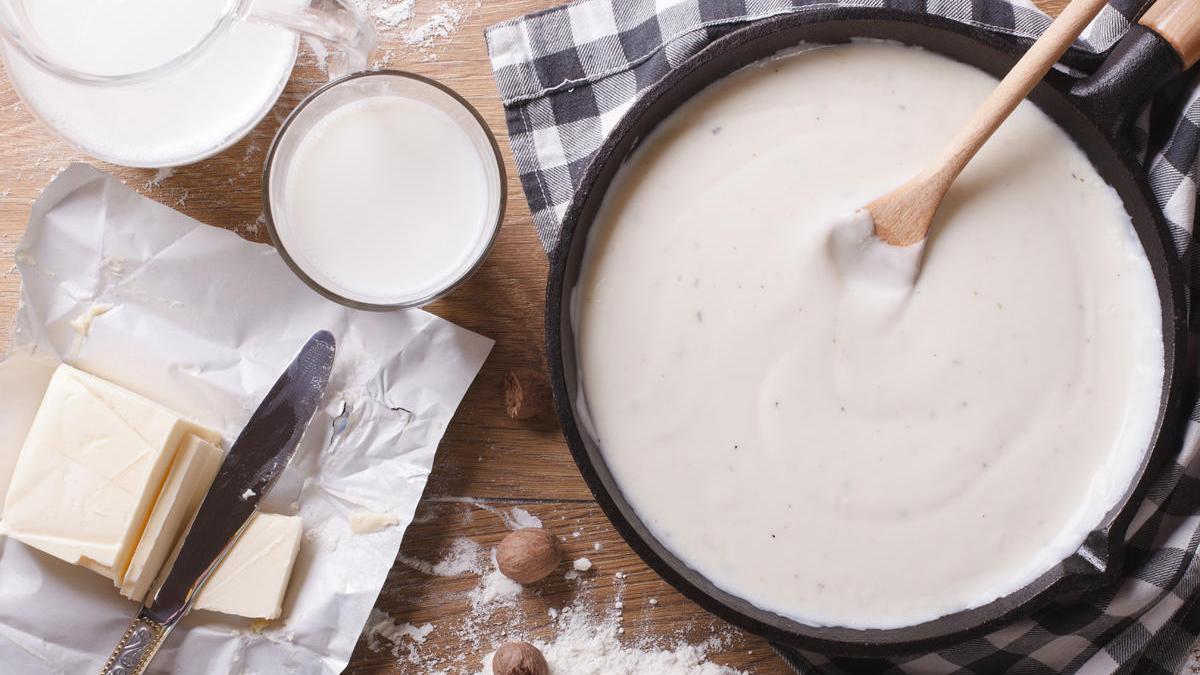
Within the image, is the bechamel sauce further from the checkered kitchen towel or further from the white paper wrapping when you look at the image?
the white paper wrapping

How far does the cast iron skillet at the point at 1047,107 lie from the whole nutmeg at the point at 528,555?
208 millimetres

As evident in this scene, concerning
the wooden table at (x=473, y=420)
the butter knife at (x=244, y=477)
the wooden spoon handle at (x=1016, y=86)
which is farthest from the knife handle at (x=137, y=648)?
the wooden spoon handle at (x=1016, y=86)

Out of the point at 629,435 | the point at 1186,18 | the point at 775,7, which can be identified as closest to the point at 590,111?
the point at 775,7

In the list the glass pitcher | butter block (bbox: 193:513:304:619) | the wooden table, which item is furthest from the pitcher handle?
butter block (bbox: 193:513:304:619)

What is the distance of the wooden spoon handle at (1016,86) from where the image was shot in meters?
1.08

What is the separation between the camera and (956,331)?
117 centimetres

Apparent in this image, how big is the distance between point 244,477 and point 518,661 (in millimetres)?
459

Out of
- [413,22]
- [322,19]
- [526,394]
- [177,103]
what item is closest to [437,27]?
[413,22]

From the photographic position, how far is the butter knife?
4.44ft

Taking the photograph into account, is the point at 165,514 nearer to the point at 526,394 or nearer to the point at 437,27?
the point at 526,394

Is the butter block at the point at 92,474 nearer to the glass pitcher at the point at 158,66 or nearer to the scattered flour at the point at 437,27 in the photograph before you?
the glass pitcher at the point at 158,66

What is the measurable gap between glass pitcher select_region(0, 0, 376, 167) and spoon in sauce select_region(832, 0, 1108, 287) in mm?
702

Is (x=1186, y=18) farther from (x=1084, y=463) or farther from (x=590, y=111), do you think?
(x=590, y=111)

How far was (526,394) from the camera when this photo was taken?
135cm
